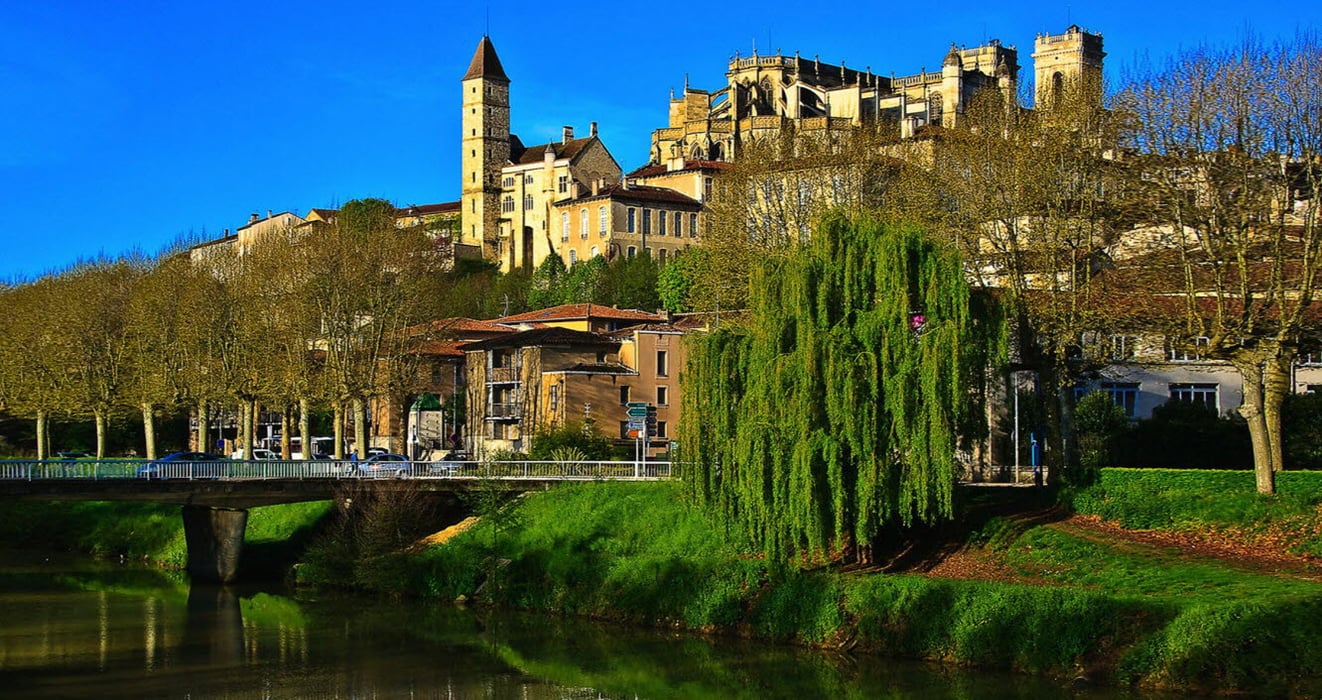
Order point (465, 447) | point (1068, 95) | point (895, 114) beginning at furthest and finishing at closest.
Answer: point (895, 114) → point (465, 447) → point (1068, 95)

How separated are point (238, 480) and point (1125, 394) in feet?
108

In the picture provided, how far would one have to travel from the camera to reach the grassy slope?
31359 millimetres

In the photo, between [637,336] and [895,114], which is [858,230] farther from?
[895,114]

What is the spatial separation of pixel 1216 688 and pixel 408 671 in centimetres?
1765

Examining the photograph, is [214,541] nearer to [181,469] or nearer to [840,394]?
[181,469]

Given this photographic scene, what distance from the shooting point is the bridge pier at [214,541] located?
54.0 metres

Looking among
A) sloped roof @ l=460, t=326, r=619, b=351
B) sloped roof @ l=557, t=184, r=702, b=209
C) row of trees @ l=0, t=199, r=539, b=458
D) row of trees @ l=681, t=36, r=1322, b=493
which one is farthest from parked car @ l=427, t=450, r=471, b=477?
sloped roof @ l=557, t=184, r=702, b=209

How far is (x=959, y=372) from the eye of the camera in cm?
3853

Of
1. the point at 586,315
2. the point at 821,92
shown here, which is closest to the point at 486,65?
the point at 821,92

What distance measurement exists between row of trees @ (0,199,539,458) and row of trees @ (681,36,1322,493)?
78.5 feet

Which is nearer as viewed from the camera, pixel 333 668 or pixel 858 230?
pixel 333 668

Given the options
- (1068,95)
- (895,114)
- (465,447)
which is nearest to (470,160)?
(895,114)

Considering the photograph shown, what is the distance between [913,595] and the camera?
121 ft

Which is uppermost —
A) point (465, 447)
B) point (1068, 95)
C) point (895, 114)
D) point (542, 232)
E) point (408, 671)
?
point (895, 114)
